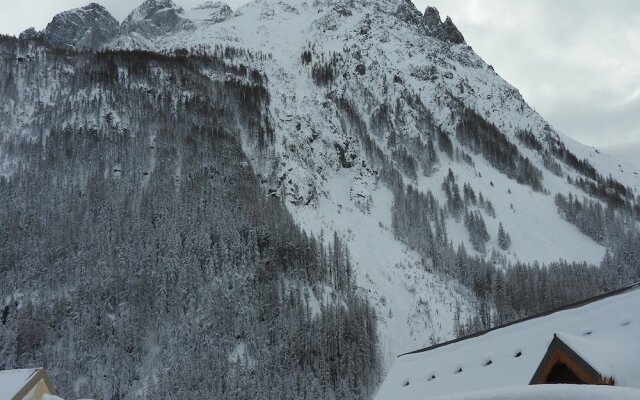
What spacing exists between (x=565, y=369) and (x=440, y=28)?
7504 inches

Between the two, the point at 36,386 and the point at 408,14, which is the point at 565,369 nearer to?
the point at 36,386

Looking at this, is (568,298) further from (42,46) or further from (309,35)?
(42,46)

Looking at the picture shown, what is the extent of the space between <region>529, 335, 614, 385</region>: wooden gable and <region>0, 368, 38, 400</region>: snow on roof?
23699 mm

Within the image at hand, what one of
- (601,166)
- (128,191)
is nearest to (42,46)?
(128,191)

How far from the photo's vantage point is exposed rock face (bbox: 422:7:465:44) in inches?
7407

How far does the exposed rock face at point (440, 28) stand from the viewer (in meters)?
188

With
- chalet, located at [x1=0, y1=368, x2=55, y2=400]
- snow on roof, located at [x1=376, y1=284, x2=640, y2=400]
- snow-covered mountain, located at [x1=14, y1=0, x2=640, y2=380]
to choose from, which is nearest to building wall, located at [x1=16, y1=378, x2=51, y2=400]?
chalet, located at [x1=0, y1=368, x2=55, y2=400]

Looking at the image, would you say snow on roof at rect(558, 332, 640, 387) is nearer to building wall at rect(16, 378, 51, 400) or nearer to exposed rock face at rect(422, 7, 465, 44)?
building wall at rect(16, 378, 51, 400)

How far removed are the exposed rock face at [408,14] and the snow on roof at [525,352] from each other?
570 ft

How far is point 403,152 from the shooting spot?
414ft

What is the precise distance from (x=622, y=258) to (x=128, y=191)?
95.5m

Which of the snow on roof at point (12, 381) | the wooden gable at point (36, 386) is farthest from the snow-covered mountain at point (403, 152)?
the snow on roof at point (12, 381)

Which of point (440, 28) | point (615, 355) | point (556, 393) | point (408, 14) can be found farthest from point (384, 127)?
point (556, 393)

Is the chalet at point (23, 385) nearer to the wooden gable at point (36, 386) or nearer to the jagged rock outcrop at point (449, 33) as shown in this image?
the wooden gable at point (36, 386)
